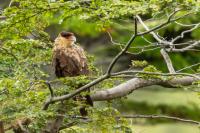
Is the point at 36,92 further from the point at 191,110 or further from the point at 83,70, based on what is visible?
the point at 191,110

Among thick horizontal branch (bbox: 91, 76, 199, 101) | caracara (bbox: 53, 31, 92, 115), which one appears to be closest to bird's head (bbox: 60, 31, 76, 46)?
caracara (bbox: 53, 31, 92, 115)

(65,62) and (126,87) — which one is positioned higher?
(65,62)

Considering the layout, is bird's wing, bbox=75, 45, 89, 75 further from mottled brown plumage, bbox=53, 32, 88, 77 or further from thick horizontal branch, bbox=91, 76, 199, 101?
thick horizontal branch, bbox=91, 76, 199, 101

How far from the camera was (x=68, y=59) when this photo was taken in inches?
182

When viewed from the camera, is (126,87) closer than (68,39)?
Yes

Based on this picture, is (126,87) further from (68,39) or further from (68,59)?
(68,39)

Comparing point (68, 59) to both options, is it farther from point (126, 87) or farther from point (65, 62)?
point (126, 87)

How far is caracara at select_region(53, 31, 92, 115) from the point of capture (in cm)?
454

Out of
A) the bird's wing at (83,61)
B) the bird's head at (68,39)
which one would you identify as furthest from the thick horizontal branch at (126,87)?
the bird's head at (68,39)

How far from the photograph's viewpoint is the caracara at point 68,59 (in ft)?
14.9

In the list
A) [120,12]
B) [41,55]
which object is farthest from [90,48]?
[120,12]

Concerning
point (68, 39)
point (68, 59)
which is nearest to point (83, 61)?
point (68, 59)

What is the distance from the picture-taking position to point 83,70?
4.54 meters

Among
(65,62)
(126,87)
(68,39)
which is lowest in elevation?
(126,87)
